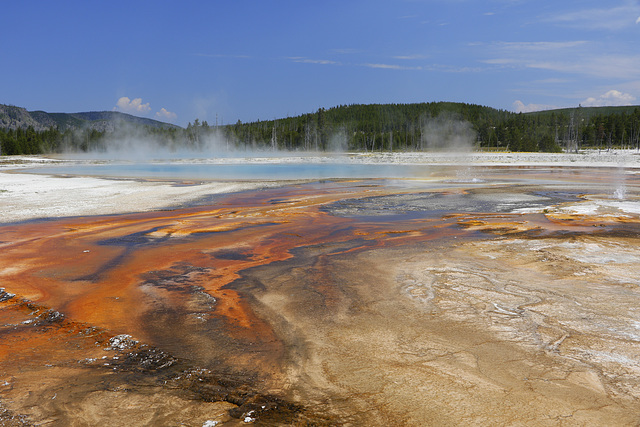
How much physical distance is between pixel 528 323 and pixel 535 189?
18.0 meters

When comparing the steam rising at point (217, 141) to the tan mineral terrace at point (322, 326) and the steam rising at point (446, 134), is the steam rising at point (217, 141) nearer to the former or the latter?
the steam rising at point (446, 134)

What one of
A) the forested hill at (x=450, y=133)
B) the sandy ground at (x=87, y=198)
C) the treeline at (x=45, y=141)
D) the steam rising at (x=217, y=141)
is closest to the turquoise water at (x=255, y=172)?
the sandy ground at (x=87, y=198)

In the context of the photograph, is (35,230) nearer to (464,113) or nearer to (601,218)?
(601,218)

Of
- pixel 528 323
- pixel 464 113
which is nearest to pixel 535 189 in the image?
pixel 528 323

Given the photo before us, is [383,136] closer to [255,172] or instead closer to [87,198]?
[255,172]

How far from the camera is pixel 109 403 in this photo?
3.57m

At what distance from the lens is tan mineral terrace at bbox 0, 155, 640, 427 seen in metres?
3.52

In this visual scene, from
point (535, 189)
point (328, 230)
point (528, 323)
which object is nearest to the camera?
point (528, 323)

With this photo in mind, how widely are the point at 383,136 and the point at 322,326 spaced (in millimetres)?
107357

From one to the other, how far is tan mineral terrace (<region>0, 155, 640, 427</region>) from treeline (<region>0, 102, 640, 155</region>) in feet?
262

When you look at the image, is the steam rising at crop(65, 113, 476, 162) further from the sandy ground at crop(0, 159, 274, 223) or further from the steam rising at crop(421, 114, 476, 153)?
the sandy ground at crop(0, 159, 274, 223)

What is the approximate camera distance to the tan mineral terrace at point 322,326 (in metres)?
3.52

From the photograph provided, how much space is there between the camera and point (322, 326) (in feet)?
16.8

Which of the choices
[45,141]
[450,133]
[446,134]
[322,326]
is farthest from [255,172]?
[450,133]
